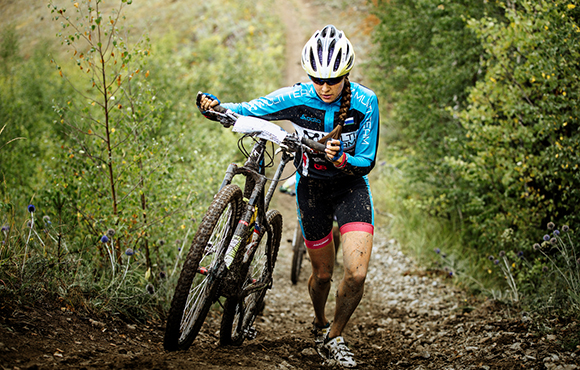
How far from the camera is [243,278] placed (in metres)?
3.29

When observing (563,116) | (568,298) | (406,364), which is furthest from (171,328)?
(563,116)

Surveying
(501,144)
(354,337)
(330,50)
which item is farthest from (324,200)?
(501,144)

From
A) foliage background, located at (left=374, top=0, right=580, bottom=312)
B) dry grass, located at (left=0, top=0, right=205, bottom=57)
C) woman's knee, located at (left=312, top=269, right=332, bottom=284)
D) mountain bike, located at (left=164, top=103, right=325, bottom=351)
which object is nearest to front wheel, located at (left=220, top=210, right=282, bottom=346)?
mountain bike, located at (left=164, top=103, right=325, bottom=351)

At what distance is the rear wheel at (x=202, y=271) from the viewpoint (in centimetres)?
269

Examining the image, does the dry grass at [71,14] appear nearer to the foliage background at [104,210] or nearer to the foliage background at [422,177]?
the foliage background at [422,177]

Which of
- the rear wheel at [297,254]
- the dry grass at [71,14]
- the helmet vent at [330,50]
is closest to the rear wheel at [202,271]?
the helmet vent at [330,50]

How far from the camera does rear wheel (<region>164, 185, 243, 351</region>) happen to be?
2.69 m

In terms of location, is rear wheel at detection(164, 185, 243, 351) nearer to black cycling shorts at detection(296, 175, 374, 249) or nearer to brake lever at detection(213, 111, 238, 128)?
brake lever at detection(213, 111, 238, 128)

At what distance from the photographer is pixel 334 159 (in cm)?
309

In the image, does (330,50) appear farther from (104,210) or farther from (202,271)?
(104,210)

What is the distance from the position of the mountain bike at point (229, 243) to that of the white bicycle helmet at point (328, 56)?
620 millimetres

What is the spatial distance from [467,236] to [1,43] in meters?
13.0

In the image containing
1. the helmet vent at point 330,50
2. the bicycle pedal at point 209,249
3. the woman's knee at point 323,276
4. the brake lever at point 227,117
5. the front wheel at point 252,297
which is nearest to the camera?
the bicycle pedal at point 209,249

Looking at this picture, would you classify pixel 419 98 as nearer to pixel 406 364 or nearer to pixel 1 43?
pixel 406 364
